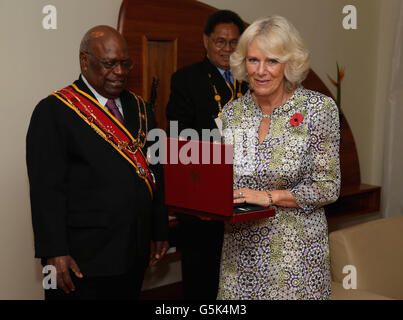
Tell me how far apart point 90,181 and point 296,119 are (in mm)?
735

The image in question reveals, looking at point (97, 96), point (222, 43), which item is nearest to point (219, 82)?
point (222, 43)

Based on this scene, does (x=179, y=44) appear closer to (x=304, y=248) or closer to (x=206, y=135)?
(x=206, y=135)

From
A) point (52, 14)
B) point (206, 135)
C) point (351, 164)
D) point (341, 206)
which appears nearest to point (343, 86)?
point (351, 164)

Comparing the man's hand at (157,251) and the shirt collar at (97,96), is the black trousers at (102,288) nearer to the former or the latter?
the man's hand at (157,251)

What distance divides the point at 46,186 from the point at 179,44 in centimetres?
145

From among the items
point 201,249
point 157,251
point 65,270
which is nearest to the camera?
point 65,270

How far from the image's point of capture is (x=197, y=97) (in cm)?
252

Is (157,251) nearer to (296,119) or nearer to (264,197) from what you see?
(264,197)

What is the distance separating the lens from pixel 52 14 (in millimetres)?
2588

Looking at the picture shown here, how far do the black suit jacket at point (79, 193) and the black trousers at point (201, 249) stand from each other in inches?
31.2

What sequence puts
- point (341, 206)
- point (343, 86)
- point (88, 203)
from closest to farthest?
point (88, 203) < point (341, 206) < point (343, 86)

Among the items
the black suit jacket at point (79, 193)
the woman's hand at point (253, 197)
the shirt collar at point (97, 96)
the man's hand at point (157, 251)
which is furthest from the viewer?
the man's hand at point (157, 251)

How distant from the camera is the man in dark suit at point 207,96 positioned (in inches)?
99.1

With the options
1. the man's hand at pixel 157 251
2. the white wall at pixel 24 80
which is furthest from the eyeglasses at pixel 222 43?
the man's hand at pixel 157 251
